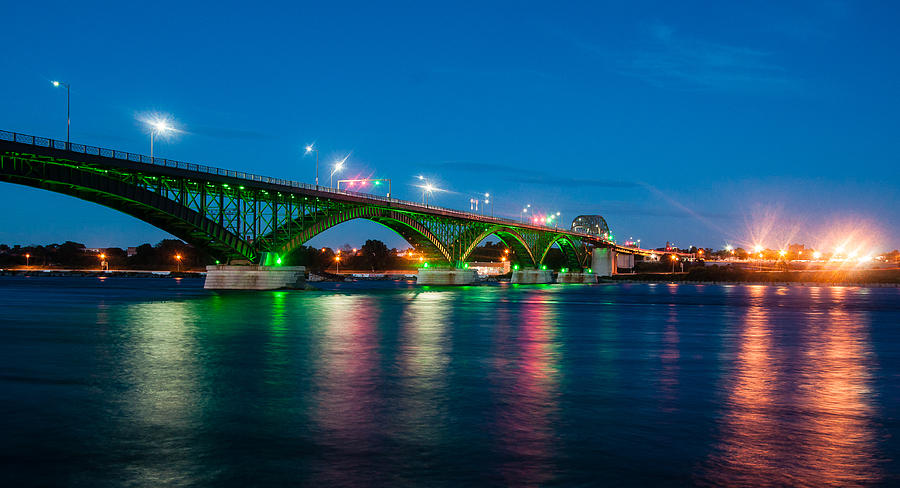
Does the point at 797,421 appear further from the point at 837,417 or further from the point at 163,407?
the point at 163,407

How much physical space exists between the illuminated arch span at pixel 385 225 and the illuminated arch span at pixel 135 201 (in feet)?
23.7

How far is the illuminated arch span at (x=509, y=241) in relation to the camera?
131 meters

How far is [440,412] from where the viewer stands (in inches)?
523

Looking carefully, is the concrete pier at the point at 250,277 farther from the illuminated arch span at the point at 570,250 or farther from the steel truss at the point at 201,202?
the illuminated arch span at the point at 570,250

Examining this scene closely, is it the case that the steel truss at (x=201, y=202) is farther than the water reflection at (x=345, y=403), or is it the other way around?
the steel truss at (x=201, y=202)

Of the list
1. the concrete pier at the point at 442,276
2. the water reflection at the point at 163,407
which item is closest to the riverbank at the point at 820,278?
the concrete pier at the point at 442,276

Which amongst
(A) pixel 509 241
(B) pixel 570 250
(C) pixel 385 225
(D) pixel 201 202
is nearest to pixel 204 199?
(D) pixel 201 202

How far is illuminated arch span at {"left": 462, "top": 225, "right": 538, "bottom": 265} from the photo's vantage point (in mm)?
131000

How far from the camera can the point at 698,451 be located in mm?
10352

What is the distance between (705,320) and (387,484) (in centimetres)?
3892

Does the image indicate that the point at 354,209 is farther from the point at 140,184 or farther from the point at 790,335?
the point at 790,335

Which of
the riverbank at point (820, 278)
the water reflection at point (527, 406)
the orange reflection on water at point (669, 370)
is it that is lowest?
the orange reflection on water at point (669, 370)

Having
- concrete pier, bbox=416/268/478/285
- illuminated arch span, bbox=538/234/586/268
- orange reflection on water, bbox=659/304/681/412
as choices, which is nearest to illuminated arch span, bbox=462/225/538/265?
concrete pier, bbox=416/268/478/285

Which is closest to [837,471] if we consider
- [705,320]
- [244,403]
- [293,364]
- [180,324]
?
[244,403]
